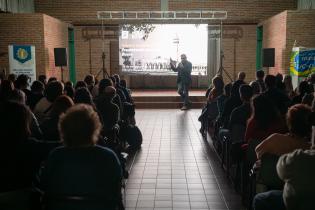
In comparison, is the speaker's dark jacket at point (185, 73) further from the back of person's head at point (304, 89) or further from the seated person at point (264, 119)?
the seated person at point (264, 119)

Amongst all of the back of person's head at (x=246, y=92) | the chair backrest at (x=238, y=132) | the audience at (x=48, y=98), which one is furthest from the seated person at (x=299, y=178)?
the audience at (x=48, y=98)

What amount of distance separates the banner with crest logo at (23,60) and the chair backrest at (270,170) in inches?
341

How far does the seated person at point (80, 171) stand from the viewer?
2.61 m

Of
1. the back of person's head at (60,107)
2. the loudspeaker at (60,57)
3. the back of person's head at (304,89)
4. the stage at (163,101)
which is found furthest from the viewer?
the stage at (163,101)

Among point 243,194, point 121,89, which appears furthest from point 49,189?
point 121,89

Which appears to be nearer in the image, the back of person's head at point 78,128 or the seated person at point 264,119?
the back of person's head at point 78,128

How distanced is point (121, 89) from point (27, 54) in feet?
11.7

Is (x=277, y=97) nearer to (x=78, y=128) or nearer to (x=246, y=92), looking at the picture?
(x=246, y=92)

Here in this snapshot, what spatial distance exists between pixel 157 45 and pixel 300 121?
41.3ft

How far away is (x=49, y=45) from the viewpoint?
1268 cm

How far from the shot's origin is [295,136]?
344cm

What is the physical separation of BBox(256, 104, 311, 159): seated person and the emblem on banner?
874 cm

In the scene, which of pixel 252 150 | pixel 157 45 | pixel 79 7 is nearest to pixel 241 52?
pixel 157 45

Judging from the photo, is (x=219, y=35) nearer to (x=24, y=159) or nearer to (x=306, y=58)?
(x=306, y=58)
